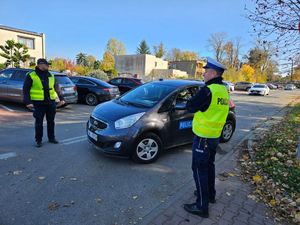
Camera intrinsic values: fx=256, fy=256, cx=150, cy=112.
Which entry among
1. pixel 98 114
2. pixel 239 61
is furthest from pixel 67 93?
pixel 239 61

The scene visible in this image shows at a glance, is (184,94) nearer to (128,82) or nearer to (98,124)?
(98,124)

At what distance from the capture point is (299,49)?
6.75 m

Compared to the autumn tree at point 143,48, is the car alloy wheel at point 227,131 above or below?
below

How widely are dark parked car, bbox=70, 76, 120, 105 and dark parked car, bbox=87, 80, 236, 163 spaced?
7308 mm

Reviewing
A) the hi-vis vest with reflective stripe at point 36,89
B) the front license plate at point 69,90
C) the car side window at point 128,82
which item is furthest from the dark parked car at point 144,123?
the car side window at point 128,82

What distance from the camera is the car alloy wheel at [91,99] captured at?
Answer: 13001 millimetres

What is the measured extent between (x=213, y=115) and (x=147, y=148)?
2061 mm

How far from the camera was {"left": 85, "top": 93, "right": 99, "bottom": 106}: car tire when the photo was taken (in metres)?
13.0

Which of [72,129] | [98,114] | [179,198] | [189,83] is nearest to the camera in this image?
[179,198]

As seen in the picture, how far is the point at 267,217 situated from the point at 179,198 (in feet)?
3.94

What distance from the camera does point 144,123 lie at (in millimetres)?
4828

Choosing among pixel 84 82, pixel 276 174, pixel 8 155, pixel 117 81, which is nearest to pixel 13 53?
pixel 117 81

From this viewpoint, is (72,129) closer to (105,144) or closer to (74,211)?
(105,144)

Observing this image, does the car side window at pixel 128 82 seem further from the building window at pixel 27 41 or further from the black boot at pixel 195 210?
the building window at pixel 27 41
